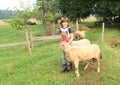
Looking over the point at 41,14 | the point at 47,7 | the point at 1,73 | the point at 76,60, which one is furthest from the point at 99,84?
the point at 47,7

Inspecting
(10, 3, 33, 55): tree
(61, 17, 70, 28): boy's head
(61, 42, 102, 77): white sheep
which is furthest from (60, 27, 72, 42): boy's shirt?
(10, 3, 33, 55): tree

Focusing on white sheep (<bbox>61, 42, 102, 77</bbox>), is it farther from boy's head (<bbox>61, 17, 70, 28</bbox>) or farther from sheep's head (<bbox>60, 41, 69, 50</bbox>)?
boy's head (<bbox>61, 17, 70, 28</bbox>)

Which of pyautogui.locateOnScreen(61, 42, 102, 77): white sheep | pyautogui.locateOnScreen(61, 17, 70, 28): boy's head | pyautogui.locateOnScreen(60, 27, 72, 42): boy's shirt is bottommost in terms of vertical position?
pyautogui.locateOnScreen(61, 42, 102, 77): white sheep

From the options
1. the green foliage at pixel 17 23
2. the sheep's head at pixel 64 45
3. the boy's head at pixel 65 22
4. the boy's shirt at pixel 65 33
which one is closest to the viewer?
the sheep's head at pixel 64 45

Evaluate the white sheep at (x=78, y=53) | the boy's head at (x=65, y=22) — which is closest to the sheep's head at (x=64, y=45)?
the white sheep at (x=78, y=53)

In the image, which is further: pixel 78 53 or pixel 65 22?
pixel 65 22

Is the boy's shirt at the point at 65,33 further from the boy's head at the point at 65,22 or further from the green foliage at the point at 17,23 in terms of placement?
the green foliage at the point at 17,23

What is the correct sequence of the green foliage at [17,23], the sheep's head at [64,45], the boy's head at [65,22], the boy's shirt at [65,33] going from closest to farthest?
the sheep's head at [64,45]
the boy's head at [65,22]
the boy's shirt at [65,33]
the green foliage at [17,23]

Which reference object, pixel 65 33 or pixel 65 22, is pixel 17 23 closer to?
pixel 65 33

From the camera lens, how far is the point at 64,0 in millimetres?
33281

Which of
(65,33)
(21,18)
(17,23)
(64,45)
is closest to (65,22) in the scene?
(65,33)

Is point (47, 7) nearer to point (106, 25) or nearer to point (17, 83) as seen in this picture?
point (106, 25)

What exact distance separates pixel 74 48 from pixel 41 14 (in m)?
26.4

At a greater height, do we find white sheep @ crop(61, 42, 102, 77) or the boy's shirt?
the boy's shirt
